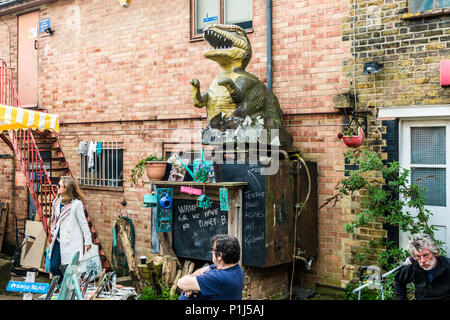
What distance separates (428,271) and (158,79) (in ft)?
20.4

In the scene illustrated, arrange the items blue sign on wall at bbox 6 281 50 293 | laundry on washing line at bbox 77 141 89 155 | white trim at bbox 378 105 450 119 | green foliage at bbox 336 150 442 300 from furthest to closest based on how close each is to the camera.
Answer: laundry on washing line at bbox 77 141 89 155
white trim at bbox 378 105 450 119
green foliage at bbox 336 150 442 300
blue sign on wall at bbox 6 281 50 293

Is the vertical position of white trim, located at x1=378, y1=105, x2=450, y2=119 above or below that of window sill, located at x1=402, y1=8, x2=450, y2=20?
below

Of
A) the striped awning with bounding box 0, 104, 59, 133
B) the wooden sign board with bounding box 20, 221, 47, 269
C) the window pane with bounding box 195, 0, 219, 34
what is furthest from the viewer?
the wooden sign board with bounding box 20, 221, 47, 269

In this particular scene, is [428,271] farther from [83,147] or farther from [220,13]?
[83,147]

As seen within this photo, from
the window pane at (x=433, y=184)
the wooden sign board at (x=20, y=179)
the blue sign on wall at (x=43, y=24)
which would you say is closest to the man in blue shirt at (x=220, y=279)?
the window pane at (x=433, y=184)

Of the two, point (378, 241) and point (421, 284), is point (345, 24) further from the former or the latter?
point (421, 284)

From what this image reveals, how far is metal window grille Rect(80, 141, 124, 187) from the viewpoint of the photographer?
408 inches

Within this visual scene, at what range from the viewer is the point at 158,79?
31.7 feet

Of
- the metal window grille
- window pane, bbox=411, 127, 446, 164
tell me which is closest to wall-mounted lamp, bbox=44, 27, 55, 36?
the metal window grille

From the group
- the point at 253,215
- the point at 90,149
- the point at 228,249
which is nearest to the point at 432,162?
the point at 253,215

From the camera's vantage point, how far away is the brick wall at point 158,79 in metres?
7.61

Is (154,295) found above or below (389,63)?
below

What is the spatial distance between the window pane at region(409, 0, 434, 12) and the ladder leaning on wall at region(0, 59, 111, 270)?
683 cm

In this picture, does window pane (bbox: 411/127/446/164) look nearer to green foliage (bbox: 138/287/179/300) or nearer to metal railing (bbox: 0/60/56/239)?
green foliage (bbox: 138/287/179/300)
